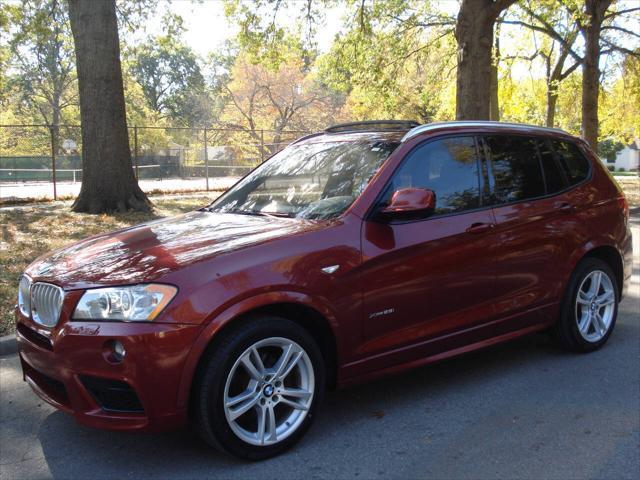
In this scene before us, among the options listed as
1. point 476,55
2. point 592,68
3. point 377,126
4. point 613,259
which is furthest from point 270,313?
point 592,68

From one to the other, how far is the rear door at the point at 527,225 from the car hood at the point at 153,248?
1.52 m

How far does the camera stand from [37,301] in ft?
11.2

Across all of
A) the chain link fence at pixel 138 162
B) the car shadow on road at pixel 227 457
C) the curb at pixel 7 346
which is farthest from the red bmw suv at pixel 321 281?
the chain link fence at pixel 138 162

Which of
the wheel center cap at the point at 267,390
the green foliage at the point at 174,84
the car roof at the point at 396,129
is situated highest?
the green foliage at the point at 174,84

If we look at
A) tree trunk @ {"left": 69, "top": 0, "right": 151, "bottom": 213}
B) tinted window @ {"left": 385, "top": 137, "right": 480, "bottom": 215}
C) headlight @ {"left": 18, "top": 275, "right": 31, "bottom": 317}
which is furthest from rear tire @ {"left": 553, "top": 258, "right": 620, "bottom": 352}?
tree trunk @ {"left": 69, "top": 0, "right": 151, "bottom": 213}

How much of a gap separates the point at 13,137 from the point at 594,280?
2675 cm

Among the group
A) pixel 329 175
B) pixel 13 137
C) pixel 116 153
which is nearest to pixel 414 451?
pixel 329 175

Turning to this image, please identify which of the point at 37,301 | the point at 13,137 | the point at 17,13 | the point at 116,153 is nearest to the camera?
the point at 37,301

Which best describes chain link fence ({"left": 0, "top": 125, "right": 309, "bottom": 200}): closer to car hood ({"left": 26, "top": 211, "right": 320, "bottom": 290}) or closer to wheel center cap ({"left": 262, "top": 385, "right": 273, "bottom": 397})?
car hood ({"left": 26, "top": 211, "right": 320, "bottom": 290})

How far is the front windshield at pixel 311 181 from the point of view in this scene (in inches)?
155

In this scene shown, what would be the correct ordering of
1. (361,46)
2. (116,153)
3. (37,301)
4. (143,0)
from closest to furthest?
(37,301) → (116,153) → (143,0) → (361,46)

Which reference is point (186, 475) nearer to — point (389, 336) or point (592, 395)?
point (389, 336)

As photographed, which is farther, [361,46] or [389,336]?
[361,46]

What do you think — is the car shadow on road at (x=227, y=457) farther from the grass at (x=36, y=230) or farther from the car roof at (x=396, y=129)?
the grass at (x=36, y=230)
